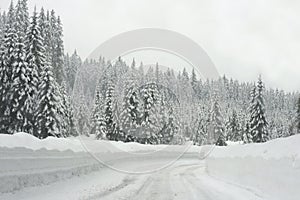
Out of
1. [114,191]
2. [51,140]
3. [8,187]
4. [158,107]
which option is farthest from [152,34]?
[158,107]

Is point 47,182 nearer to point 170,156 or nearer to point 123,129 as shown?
point 170,156

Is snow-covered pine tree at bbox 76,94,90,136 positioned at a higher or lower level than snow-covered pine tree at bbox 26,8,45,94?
lower

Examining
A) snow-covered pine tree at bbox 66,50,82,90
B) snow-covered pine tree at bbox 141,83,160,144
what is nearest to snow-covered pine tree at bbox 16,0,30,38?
snow-covered pine tree at bbox 141,83,160,144

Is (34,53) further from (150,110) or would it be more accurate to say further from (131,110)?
(150,110)

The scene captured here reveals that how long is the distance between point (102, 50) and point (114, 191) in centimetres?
680

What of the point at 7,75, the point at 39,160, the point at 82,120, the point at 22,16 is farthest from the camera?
the point at 22,16

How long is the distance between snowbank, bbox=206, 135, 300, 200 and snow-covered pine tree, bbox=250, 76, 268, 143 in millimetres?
37878

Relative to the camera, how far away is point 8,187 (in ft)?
29.4

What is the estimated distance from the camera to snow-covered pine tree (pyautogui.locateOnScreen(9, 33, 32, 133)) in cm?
3447

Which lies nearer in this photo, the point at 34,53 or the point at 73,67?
the point at 34,53

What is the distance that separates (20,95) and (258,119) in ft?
116

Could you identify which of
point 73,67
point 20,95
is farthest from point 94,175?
point 73,67

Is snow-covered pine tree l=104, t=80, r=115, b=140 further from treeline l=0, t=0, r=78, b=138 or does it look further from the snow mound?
the snow mound

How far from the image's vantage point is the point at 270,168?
11180 millimetres
